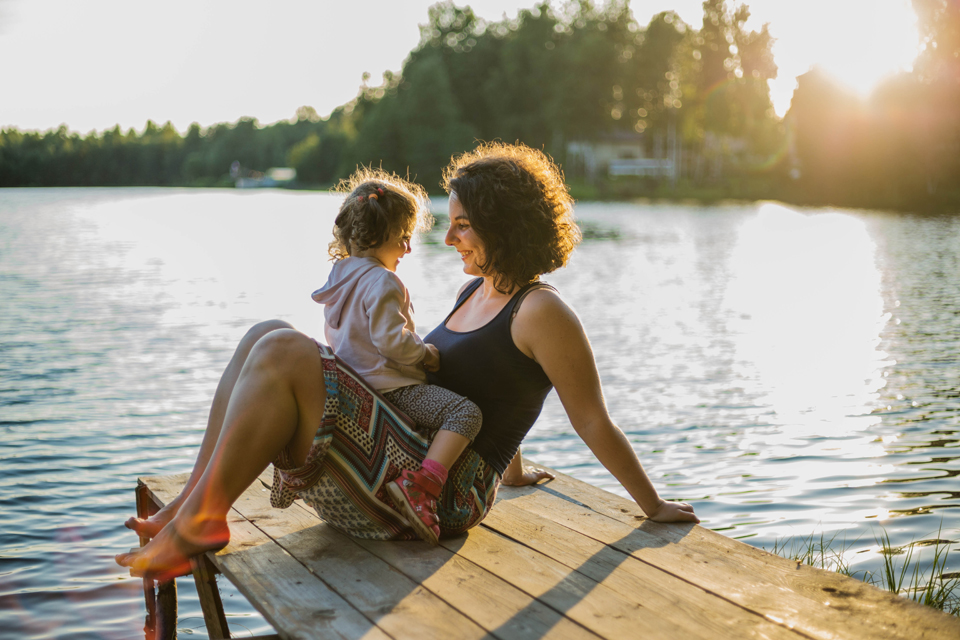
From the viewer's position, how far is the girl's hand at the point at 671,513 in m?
2.71

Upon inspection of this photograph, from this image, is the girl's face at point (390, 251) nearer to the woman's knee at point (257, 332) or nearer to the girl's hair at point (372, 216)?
the girl's hair at point (372, 216)

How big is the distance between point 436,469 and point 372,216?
87cm

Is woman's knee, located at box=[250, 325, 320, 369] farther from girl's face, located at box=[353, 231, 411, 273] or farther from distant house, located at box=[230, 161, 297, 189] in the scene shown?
distant house, located at box=[230, 161, 297, 189]

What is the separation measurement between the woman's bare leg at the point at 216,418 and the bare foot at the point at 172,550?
0.12 meters

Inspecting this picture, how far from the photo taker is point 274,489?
8.75 ft

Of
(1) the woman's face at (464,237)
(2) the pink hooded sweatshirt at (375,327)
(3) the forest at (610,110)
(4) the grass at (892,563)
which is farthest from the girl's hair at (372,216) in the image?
(3) the forest at (610,110)

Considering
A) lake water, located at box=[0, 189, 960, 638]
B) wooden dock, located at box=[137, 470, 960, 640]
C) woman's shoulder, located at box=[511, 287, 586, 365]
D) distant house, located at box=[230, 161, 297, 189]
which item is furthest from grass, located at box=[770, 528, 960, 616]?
distant house, located at box=[230, 161, 297, 189]

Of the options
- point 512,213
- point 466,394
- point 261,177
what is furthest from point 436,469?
point 261,177

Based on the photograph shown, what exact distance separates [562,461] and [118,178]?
97942 millimetres

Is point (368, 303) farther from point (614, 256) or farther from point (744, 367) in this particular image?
point (614, 256)

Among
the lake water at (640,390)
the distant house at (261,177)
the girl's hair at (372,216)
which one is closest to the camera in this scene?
the girl's hair at (372,216)

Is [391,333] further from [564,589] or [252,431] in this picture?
[564,589]

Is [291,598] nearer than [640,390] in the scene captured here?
Yes

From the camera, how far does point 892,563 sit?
3.91 meters
